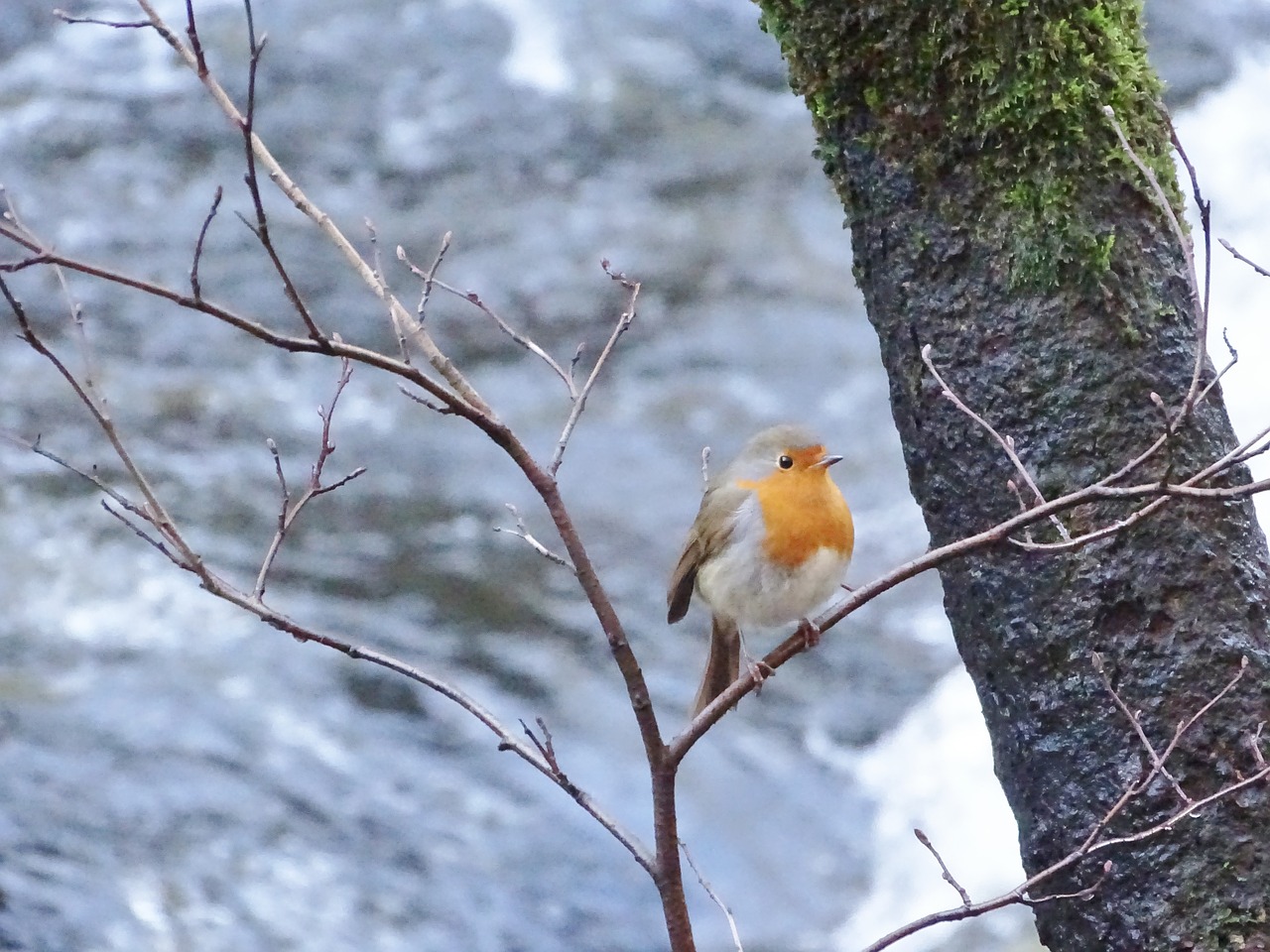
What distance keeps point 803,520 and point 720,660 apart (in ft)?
2.37

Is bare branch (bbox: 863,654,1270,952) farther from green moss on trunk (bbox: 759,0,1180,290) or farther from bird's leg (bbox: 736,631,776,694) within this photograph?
green moss on trunk (bbox: 759,0,1180,290)

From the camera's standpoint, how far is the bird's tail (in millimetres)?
4098

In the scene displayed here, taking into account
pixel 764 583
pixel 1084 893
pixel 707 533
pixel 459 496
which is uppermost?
pixel 459 496

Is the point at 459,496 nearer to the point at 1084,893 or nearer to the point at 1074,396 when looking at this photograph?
the point at 1074,396

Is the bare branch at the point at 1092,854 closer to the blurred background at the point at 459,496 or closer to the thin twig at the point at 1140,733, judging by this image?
the thin twig at the point at 1140,733

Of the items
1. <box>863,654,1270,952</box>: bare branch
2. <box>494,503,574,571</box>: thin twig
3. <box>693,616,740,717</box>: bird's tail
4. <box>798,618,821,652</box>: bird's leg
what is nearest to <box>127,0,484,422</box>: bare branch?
<box>494,503,574,571</box>: thin twig

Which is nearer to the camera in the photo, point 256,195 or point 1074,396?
point 256,195

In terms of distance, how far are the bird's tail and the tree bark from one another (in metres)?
1.35

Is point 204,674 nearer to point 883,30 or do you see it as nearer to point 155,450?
point 155,450

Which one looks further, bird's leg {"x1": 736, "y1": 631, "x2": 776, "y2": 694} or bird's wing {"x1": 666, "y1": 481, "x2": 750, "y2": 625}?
bird's wing {"x1": 666, "y1": 481, "x2": 750, "y2": 625}

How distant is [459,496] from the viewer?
877 centimetres

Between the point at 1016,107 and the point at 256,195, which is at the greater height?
the point at 1016,107

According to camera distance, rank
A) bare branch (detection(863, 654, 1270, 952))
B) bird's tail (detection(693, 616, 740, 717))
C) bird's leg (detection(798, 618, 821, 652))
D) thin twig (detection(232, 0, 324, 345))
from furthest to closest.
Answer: bird's tail (detection(693, 616, 740, 717)), bird's leg (detection(798, 618, 821, 652)), bare branch (detection(863, 654, 1270, 952)), thin twig (detection(232, 0, 324, 345))

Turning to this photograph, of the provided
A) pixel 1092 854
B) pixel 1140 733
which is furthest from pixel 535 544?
pixel 1092 854
